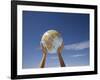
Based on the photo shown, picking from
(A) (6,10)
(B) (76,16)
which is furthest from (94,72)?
(A) (6,10)

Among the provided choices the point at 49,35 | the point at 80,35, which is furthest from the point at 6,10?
the point at 80,35

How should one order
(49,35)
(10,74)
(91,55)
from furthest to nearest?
(91,55)
(49,35)
(10,74)

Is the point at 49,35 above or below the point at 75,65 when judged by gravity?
above

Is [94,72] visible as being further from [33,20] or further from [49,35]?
[33,20]

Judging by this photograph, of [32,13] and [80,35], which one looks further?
[80,35]

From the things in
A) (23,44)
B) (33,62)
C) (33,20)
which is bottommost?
(33,62)

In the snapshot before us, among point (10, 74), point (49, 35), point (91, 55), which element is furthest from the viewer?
point (91, 55)

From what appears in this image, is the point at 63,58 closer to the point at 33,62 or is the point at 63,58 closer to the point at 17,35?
the point at 33,62
